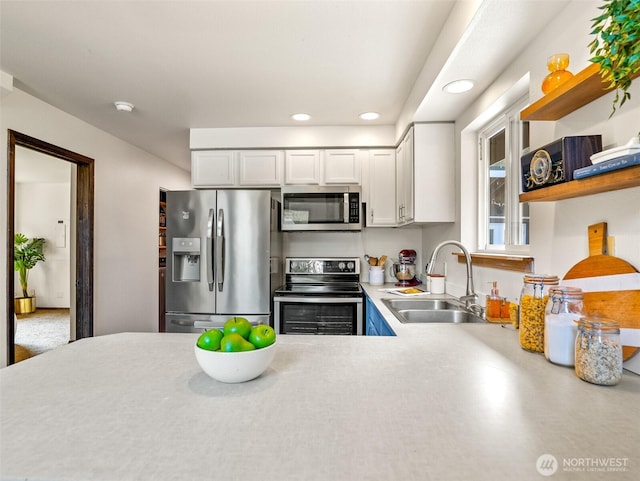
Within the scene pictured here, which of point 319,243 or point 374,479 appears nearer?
point 374,479

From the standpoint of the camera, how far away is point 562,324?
3.18 ft

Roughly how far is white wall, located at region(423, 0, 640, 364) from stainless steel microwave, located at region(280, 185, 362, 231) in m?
1.28

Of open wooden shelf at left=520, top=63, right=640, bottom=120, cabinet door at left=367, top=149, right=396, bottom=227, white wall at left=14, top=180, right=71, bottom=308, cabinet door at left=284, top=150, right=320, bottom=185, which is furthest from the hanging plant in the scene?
white wall at left=14, top=180, right=71, bottom=308

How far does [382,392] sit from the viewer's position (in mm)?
797

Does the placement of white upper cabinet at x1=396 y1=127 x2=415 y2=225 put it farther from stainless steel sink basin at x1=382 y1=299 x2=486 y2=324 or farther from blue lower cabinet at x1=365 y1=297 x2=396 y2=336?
blue lower cabinet at x1=365 y1=297 x2=396 y2=336

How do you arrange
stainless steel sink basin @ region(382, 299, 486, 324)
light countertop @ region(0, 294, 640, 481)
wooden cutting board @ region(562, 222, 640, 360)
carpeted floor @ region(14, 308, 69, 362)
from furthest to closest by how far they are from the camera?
carpeted floor @ region(14, 308, 69, 362), stainless steel sink basin @ region(382, 299, 486, 324), wooden cutting board @ region(562, 222, 640, 360), light countertop @ region(0, 294, 640, 481)

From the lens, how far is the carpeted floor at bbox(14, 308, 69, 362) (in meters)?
3.68

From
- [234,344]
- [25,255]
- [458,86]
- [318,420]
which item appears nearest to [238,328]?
[234,344]

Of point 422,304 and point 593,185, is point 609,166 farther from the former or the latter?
point 422,304

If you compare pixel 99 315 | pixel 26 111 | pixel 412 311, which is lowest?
pixel 99 315

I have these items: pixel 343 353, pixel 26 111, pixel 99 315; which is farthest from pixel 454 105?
pixel 99 315

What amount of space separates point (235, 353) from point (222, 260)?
2036 mm

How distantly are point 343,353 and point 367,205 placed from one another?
2202 mm

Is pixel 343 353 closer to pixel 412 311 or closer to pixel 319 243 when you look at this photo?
pixel 412 311
